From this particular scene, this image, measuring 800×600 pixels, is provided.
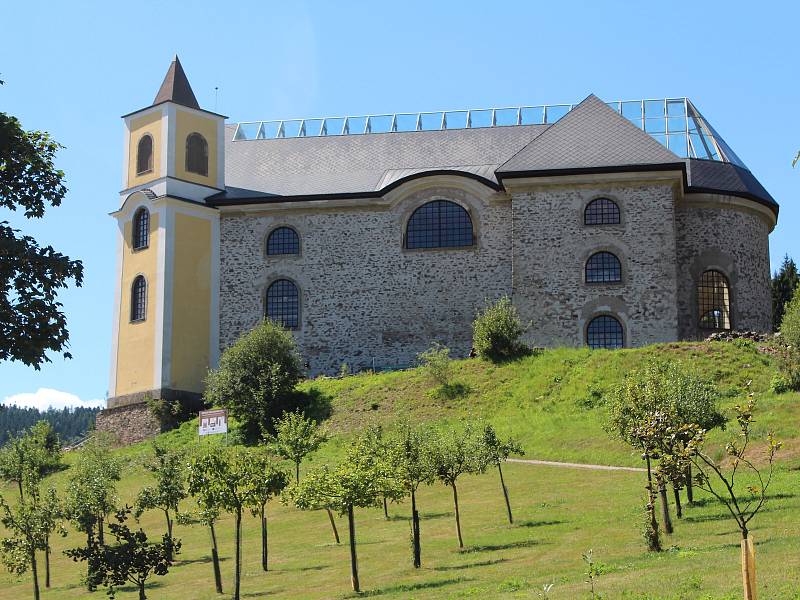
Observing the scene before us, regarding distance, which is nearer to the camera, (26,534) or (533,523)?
(533,523)

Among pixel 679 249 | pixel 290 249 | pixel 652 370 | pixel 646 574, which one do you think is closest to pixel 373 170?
pixel 290 249

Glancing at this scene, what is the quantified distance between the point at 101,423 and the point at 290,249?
10460 millimetres

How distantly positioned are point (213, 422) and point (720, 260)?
2108cm

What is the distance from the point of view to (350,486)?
26.0 metres

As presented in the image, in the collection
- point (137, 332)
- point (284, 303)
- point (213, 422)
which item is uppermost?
point (284, 303)

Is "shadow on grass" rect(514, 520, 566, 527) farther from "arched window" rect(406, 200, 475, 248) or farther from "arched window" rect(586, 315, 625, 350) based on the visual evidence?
"arched window" rect(406, 200, 475, 248)

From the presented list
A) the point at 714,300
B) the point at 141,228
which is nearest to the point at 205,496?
the point at 141,228

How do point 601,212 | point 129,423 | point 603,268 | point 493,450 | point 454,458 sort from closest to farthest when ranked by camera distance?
1. point 454,458
2. point 493,450
3. point 603,268
4. point 601,212
5. point 129,423

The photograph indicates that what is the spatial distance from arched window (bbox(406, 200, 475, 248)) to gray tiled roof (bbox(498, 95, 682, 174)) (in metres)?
2.94

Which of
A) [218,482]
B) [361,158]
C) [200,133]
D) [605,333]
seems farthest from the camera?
[361,158]

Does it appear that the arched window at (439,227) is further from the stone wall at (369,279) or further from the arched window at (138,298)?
the arched window at (138,298)

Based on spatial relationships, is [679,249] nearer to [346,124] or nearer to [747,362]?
[747,362]

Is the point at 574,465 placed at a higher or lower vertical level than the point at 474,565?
higher

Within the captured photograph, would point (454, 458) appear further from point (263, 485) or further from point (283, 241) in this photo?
point (283, 241)
